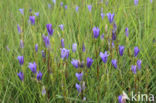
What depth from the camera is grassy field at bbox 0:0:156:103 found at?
1346 mm

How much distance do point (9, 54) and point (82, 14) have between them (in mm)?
932

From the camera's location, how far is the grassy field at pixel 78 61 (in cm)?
135

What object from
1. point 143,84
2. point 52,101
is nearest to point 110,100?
point 143,84

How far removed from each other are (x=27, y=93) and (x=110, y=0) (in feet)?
5.33

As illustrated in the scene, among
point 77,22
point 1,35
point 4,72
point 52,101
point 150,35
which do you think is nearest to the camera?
point 52,101

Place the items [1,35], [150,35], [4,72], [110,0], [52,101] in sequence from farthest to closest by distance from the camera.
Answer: [110,0], [1,35], [150,35], [4,72], [52,101]

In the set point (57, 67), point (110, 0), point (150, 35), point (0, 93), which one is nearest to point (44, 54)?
point (57, 67)

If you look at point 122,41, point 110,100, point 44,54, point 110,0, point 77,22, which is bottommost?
point 110,100

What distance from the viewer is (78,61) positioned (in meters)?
1.25

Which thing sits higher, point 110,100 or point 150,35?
point 150,35

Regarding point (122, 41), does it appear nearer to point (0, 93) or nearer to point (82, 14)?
point (82, 14)

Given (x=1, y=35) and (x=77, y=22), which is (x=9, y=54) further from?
(x=77, y=22)

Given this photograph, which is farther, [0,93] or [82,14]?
[82,14]

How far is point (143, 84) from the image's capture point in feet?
4.94
